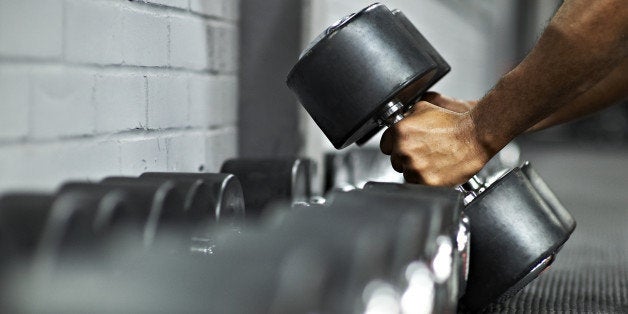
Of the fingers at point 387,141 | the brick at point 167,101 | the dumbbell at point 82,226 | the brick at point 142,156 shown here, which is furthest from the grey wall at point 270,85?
the dumbbell at point 82,226

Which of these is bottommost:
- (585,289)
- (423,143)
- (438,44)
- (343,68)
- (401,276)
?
A: (585,289)

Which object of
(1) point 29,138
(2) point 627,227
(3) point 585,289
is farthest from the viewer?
(2) point 627,227

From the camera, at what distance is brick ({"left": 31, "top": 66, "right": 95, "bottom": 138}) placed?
965mm


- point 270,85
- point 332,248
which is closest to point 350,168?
point 270,85

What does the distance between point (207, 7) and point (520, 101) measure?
2.34 ft

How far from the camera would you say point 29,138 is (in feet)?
3.10

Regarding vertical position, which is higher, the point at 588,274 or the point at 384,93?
the point at 384,93

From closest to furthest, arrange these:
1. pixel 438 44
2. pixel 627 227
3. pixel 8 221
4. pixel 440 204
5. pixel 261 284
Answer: pixel 261 284
pixel 8 221
pixel 440 204
pixel 627 227
pixel 438 44

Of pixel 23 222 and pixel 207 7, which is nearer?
pixel 23 222

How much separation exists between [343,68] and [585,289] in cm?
63

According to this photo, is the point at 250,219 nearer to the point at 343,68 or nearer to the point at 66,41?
the point at 343,68

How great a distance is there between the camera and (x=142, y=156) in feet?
4.30

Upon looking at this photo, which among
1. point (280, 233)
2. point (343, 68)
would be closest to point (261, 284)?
point (280, 233)

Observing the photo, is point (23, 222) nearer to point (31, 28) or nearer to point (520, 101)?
point (31, 28)
